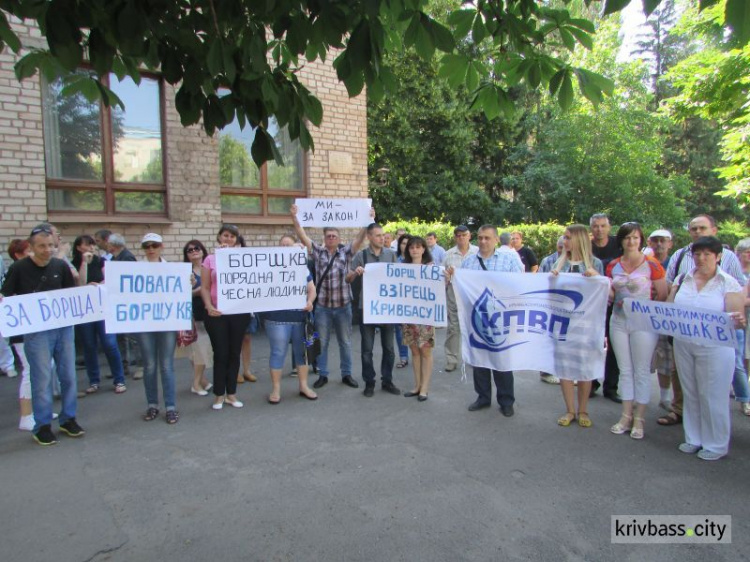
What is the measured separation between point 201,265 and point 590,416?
4749 mm

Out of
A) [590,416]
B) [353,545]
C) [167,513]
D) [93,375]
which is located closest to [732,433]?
[590,416]

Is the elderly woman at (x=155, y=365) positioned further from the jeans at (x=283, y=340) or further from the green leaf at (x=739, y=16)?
the green leaf at (x=739, y=16)

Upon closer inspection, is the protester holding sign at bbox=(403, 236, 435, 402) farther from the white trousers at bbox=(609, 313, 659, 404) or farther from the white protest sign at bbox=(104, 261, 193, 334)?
the white protest sign at bbox=(104, 261, 193, 334)

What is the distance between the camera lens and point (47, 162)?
8.19 meters

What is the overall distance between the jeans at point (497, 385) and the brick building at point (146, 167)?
601 centimetres

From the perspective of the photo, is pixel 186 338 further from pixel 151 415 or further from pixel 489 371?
pixel 489 371

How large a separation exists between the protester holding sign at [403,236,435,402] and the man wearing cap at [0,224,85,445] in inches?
142

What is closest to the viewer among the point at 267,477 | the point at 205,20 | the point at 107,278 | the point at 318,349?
the point at 205,20

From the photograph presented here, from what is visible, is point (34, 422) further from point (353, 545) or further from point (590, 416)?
point (590, 416)

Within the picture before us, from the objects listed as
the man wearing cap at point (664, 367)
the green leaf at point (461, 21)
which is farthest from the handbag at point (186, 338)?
the man wearing cap at point (664, 367)

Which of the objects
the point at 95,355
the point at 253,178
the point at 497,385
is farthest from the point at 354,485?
the point at 253,178

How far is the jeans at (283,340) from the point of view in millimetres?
5973

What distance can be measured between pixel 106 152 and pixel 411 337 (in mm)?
6448

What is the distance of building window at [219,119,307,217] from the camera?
9.98 meters
